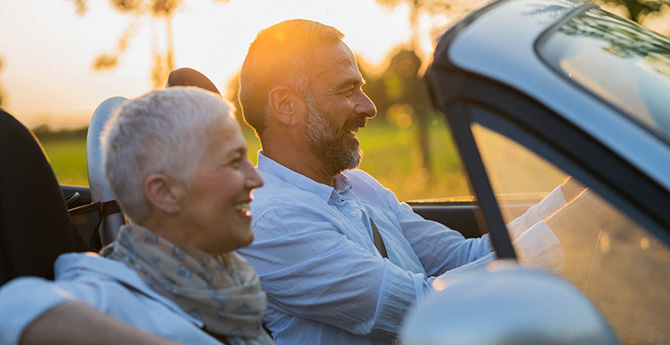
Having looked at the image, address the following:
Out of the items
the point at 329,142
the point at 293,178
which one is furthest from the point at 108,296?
the point at 329,142

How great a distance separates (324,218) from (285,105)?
1.85 ft

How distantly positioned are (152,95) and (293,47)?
1.27 metres

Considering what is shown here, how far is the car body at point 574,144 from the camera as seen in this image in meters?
1.17

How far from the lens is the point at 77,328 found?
1137mm

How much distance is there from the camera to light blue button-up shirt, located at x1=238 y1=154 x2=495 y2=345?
2.11m

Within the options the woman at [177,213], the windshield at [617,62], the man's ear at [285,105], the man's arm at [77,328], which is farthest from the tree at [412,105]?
the man's arm at [77,328]

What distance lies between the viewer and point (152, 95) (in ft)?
4.88

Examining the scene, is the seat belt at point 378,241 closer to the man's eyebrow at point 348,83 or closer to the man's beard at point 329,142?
the man's beard at point 329,142

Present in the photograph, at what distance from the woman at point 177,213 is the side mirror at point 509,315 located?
0.69m

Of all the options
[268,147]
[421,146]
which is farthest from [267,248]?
[421,146]

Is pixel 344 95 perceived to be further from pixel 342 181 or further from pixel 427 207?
pixel 427 207

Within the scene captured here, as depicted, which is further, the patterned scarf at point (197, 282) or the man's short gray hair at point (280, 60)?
the man's short gray hair at point (280, 60)

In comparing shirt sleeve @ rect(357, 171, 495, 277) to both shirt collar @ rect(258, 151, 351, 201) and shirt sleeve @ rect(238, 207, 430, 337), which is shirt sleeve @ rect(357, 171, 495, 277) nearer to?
shirt collar @ rect(258, 151, 351, 201)

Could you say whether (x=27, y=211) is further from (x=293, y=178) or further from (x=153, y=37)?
(x=153, y=37)
